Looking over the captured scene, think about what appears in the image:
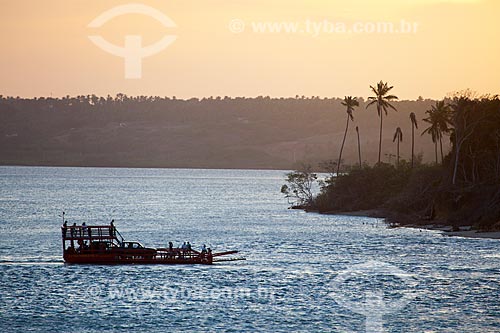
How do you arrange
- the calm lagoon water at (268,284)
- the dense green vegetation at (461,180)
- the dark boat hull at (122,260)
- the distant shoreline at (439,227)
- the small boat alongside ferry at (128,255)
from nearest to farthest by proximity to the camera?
the calm lagoon water at (268,284) < the dark boat hull at (122,260) < the small boat alongside ferry at (128,255) < the distant shoreline at (439,227) < the dense green vegetation at (461,180)

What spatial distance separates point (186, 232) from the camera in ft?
373

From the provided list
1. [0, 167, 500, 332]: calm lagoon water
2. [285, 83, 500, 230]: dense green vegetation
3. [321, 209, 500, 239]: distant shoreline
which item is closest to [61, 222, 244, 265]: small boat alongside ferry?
[0, 167, 500, 332]: calm lagoon water

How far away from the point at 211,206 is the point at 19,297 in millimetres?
107192

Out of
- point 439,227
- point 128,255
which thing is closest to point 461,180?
point 439,227

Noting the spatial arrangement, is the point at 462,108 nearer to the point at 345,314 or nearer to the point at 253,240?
the point at 253,240

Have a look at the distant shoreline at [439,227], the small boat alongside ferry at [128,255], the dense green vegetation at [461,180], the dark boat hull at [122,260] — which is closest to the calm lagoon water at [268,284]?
the dark boat hull at [122,260]

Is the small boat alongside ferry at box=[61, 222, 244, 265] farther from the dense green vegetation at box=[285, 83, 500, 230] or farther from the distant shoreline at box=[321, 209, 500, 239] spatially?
the dense green vegetation at box=[285, 83, 500, 230]

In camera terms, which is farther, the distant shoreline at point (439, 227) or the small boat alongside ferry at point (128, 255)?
the distant shoreline at point (439, 227)

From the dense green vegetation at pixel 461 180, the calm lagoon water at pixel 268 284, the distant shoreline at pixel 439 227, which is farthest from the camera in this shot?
the dense green vegetation at pixel 461 180

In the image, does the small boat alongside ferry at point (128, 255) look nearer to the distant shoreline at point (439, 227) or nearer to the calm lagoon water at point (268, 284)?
the calm lagoon water at point (268, 284)

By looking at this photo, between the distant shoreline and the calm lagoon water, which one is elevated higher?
the distant shoreline

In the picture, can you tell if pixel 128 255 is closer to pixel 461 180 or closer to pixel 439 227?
pixel 439 227

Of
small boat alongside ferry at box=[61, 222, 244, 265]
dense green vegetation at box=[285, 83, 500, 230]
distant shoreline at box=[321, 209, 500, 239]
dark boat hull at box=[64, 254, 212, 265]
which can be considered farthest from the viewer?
dense green vegetation at box=[285, 83, 500, 230]

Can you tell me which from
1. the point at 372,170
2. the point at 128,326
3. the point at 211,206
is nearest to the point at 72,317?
the point at 128,326
